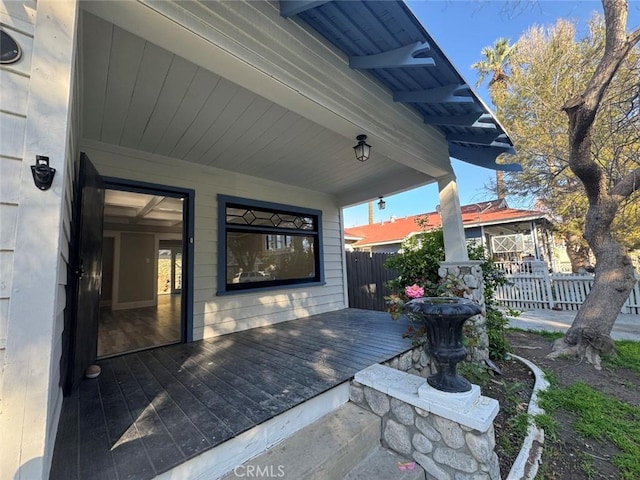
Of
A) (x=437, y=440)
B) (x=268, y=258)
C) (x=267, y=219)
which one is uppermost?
(x=267, y=219)

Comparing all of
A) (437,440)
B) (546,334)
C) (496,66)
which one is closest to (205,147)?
(437,440)

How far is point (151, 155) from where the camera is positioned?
135 inches

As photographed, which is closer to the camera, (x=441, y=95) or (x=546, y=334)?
(x=441, y=95)

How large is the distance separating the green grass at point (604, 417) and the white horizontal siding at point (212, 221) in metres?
3.55

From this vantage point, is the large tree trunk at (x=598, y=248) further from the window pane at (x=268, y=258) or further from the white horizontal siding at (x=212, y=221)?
the window pane at (x=268, y=258)

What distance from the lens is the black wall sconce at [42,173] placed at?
3.32ft

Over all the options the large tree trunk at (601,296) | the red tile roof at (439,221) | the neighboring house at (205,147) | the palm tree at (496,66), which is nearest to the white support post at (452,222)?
the neighboring house at (205,147)

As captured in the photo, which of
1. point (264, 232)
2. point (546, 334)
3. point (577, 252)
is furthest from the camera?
point (577, 252)

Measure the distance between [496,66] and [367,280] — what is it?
10.7 m

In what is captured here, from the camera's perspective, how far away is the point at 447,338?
188 cm

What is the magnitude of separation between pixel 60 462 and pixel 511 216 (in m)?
13.0

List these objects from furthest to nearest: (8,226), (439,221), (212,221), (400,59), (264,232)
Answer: (439,221) → (264,232) → (212,221) → (400,59) → (8,226)

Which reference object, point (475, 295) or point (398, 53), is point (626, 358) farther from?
point (398, 53)

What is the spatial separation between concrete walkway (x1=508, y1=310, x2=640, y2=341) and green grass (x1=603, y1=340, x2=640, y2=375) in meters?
0.80
